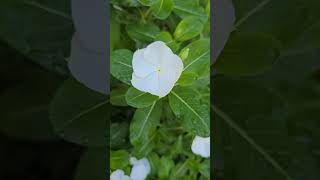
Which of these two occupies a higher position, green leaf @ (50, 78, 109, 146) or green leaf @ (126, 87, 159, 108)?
green leaf @ (126, 87, 159, 108)

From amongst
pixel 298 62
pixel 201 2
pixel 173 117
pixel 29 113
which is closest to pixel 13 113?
pixel 29 113

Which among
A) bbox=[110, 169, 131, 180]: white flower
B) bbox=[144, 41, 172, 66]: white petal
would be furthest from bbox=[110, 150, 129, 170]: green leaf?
bbox=[144, 41, 172, 66]: white petal

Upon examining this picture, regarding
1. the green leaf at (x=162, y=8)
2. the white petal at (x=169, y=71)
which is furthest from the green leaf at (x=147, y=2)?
Result: the white petal at (x=169, y=71)

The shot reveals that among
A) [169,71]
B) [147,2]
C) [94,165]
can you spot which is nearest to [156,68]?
[169,71]

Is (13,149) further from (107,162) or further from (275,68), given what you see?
(275,68)

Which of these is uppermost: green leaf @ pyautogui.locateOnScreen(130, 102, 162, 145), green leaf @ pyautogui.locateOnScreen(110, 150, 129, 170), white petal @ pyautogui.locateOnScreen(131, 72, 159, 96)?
white petal @ pyautogui.locateOnScreen(131, 72, 159, 96)

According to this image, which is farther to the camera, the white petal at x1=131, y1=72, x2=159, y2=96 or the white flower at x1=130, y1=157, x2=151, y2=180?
the white flower at x1=130, y1=157, x2=151, y2=180

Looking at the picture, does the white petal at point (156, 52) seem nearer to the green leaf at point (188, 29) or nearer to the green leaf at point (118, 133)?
the green leaf at point (188, 29)

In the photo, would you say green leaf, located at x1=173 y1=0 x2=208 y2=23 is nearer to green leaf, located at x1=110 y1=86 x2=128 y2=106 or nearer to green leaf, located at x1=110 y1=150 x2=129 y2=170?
green leaf, located at x1=110 y1=86 x2=128 y2=106
